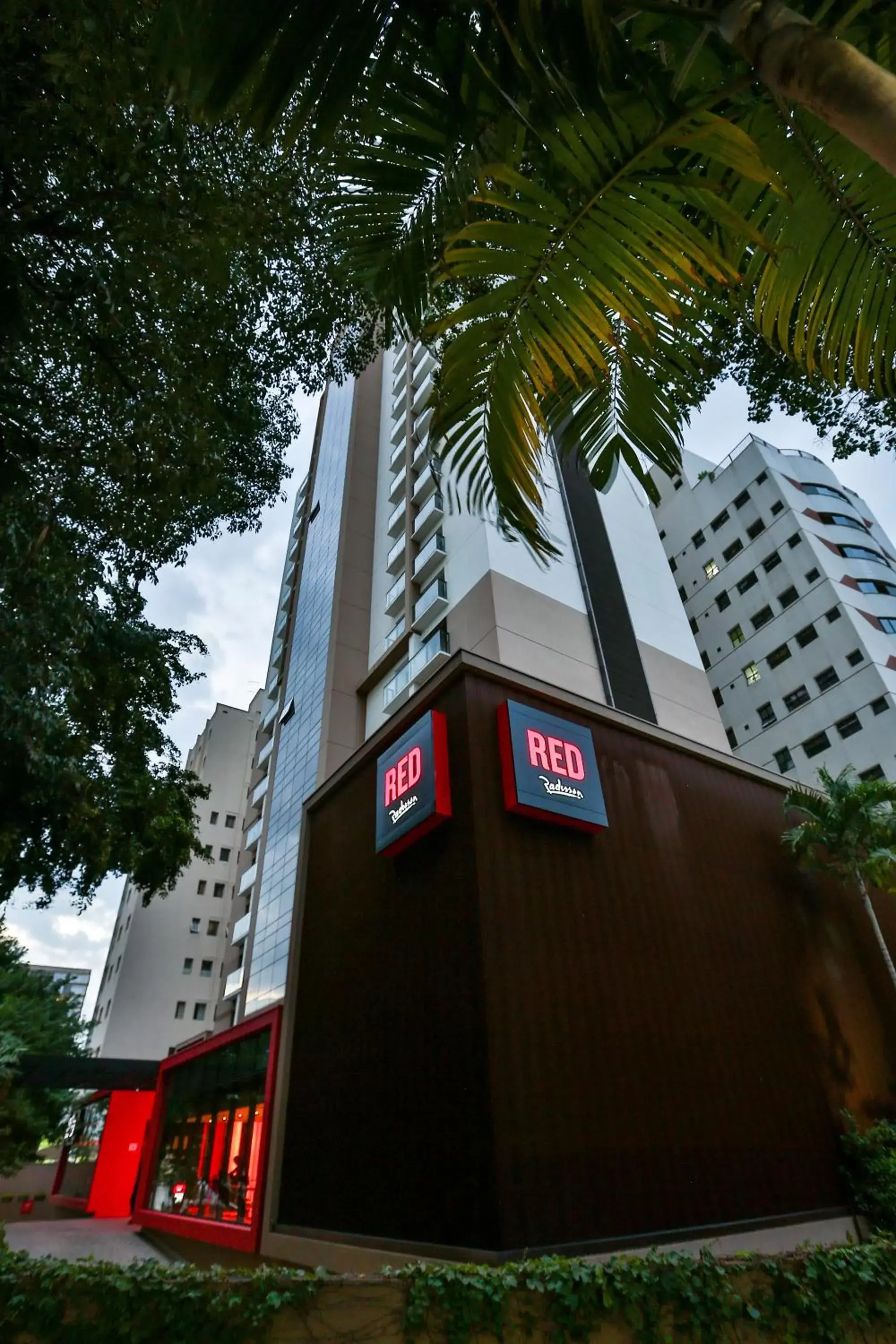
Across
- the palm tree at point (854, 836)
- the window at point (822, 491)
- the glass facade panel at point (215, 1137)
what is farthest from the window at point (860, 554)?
the glass facade panel at point (215, 1137)

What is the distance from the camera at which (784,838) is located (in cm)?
1130

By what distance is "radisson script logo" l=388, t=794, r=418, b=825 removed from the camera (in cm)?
870

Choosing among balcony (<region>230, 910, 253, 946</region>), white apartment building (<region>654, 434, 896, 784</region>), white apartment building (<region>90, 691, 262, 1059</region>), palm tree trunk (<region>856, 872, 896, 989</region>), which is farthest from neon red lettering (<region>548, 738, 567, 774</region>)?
white apartment building (<region>90, 691, 262, 1059</region>)

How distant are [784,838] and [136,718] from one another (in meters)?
12.0

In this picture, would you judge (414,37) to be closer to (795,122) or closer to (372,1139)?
(795,122)

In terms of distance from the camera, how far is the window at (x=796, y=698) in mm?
26250

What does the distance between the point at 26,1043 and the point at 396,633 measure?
53.1 feet

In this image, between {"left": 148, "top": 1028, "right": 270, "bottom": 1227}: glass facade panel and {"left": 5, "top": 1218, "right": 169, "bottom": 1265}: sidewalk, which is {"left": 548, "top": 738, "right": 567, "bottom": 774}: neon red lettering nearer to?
{"left": 148, "top": 1028, "right": 270, "bottom": 1227}: glass facade panel

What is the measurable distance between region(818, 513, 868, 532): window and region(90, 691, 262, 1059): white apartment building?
1182 inches

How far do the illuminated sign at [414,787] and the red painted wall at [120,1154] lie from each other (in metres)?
19.3

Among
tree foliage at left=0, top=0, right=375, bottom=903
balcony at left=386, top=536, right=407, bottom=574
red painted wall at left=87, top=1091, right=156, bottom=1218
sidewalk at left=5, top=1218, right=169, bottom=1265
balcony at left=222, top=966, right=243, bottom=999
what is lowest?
sidewalk at left=5, top=1218, right=169, bottom=1265

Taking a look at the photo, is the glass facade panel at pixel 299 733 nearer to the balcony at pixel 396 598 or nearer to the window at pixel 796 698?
the balcony at pixel 396 598

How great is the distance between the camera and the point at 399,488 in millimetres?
24250

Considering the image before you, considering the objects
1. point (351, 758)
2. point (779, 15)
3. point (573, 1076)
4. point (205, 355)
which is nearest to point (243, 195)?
point (205, 355)
